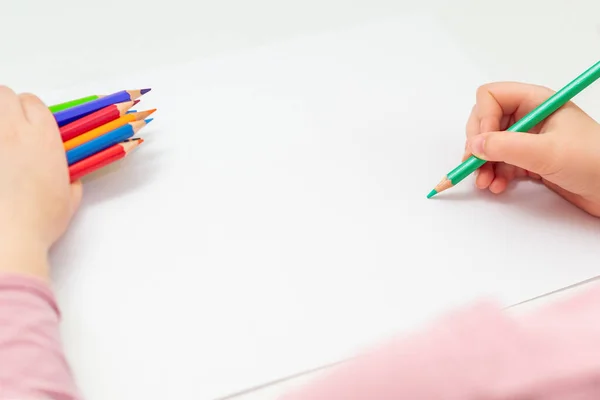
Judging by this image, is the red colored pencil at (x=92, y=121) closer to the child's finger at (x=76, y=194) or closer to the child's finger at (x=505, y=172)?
the child's finger at (x=76, y=194)

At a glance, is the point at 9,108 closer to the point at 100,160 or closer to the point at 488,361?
the point at 100,160

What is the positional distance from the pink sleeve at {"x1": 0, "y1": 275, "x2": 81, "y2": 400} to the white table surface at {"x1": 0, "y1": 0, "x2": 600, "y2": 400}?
24 cm

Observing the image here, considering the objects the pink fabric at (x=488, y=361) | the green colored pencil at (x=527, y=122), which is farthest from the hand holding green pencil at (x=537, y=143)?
the pink fabric at (x=488, y=361)

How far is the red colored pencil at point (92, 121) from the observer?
44 centimetres

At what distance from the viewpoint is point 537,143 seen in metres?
0.42

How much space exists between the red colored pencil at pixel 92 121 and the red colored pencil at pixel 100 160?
19mm

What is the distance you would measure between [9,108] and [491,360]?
361 millimetres

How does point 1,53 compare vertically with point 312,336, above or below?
above

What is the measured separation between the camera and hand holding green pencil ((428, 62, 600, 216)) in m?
0.43

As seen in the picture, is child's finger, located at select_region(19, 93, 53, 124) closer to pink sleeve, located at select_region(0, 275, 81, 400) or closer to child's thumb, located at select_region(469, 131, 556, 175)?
pink sleeve, located at select_region(0, 275, 81, 400)

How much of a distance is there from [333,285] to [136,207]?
0.15 meters

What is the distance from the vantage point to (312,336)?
375 mm

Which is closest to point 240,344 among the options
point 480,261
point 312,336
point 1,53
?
point 312,336

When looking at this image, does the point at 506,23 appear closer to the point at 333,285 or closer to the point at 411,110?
the point at 411,110
